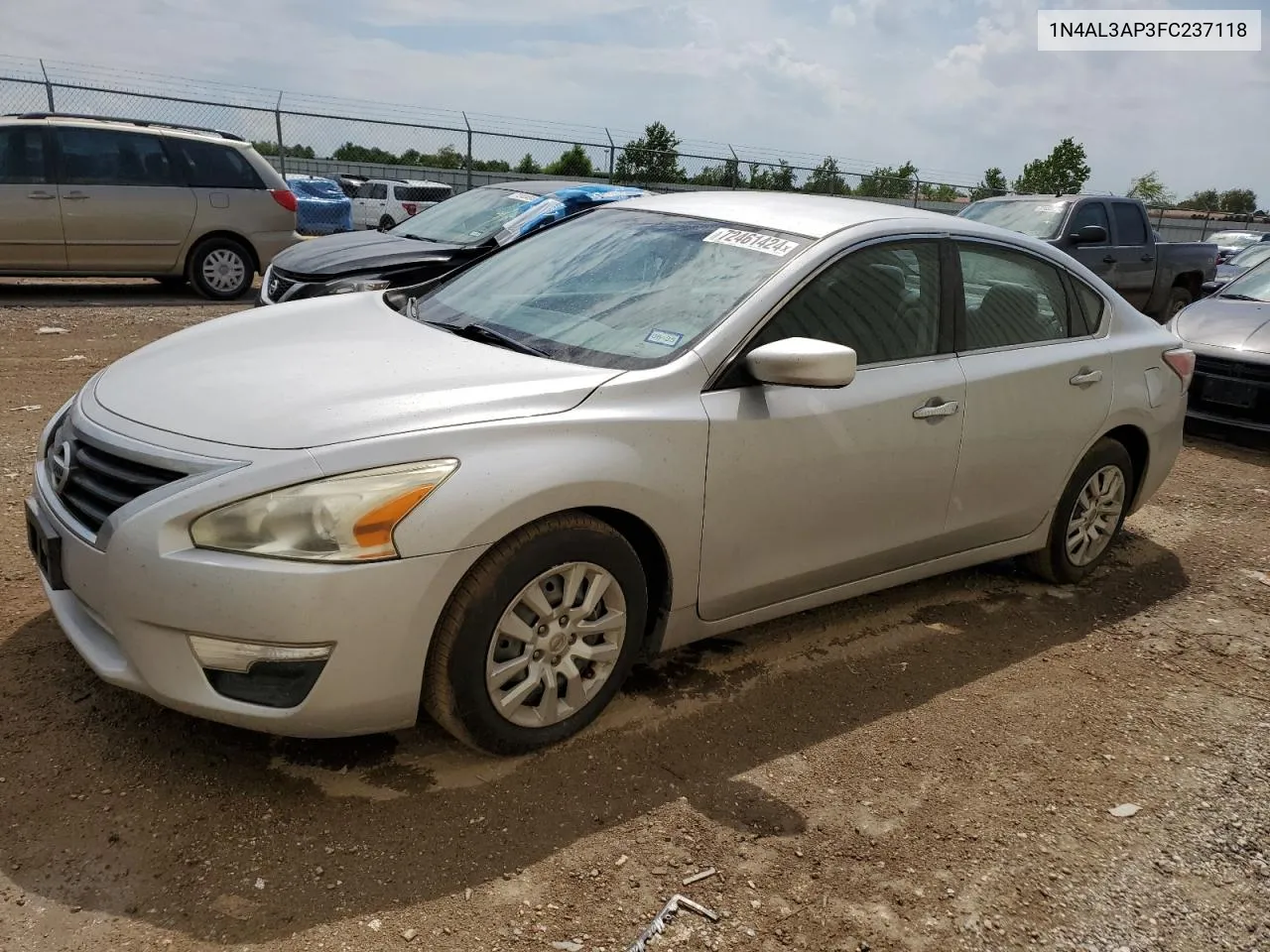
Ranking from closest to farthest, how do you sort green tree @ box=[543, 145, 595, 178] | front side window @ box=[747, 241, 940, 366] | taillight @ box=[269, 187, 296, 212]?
front side window @ box=[747, 241, 940, 366] < taillight @ box=[269, 187, 296, 212] < green tree @ box=[543, 145, 595, 178]

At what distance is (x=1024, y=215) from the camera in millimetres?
11547

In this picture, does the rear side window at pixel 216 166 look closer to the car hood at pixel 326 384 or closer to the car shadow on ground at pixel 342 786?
the car hood at pixel 326 384

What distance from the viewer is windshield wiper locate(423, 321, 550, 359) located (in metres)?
3.34

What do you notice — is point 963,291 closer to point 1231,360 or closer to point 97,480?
point 97,480

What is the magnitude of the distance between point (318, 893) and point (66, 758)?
3.03 ft

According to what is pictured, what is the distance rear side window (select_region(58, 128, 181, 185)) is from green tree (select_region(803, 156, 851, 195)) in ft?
49.4

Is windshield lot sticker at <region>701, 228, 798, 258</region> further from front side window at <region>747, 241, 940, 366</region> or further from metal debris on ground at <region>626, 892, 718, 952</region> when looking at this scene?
metal debris on ground at <region>626, 892, 718, 952</region>

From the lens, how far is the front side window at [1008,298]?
4.08 m

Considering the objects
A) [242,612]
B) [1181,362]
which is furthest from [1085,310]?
[242,612]

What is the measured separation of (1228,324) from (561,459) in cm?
732

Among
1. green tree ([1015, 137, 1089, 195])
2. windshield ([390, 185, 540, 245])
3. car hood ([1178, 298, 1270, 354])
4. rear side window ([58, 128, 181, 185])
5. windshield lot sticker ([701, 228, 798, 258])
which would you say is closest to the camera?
windshield lot sticker ([701, 228, 798, 258])

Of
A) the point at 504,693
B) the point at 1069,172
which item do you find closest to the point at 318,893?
the point at 504,693

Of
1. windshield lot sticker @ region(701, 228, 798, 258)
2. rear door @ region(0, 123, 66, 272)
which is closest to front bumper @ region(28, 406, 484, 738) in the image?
windshield lot sticker @ region(701, 228, 798, 258)

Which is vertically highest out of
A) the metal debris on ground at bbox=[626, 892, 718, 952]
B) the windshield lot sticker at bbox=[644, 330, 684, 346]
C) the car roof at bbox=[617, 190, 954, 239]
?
the car roof at bbox=[617, 190, 954, 239]
